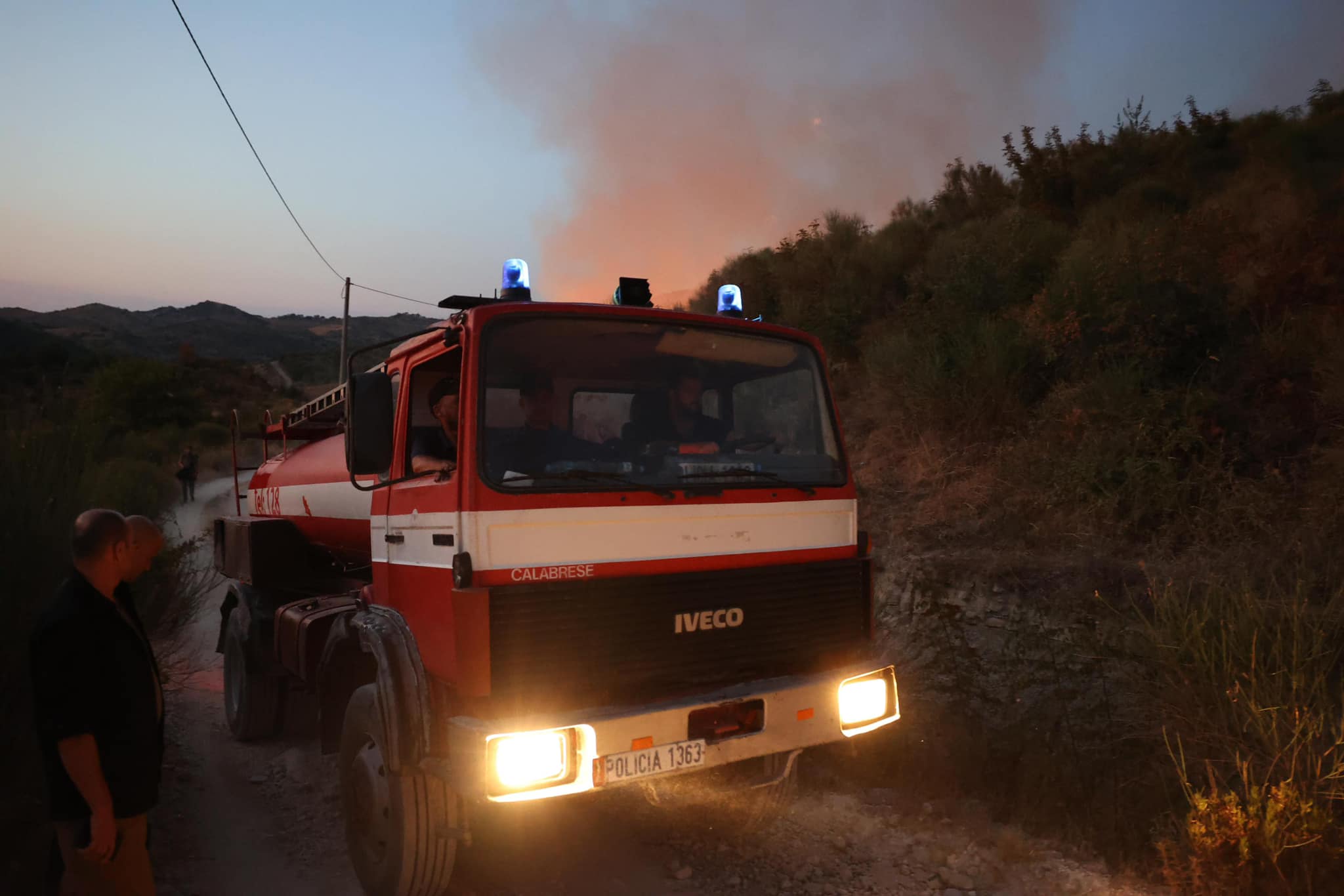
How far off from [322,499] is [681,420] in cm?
272

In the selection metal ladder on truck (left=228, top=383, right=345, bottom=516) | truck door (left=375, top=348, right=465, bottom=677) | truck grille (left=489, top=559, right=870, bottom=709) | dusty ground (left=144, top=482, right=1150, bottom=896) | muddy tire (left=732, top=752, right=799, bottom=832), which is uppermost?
metal ladder on truck (left=228, top=383, right=345, bottom=516)

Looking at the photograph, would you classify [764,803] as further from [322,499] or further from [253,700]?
[253,700]

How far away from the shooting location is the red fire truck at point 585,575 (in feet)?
9.80

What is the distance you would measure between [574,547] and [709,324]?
1.29 m

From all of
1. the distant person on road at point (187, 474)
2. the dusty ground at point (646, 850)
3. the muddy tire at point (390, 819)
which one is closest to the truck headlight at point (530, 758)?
the muddy tire at point (390, 819)

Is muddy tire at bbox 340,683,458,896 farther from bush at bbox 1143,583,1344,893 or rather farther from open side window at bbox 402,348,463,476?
bush at bbox 1143,583,1344,893

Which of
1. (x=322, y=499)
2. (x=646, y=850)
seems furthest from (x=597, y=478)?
(x=322, y=499)

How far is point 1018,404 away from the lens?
9.09 meters

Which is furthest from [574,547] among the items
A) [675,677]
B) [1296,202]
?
[1296,202]

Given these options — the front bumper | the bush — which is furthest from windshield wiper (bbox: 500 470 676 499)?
the bush

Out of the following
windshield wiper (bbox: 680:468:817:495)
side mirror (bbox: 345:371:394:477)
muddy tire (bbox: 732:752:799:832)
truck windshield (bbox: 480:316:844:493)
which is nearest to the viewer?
truck windshield (bbox: 480:316:844:493)

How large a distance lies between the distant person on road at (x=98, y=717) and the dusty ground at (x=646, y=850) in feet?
4.49

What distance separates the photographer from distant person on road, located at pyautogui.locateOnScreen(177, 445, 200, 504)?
20672mm

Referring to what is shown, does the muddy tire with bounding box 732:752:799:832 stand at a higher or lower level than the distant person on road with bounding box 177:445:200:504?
lower
